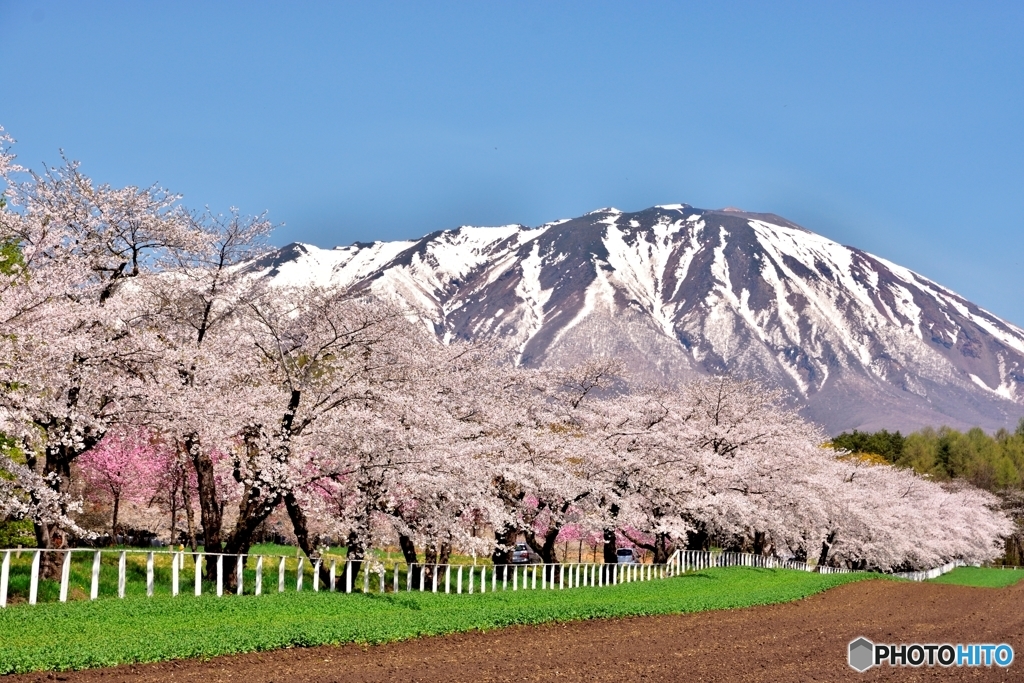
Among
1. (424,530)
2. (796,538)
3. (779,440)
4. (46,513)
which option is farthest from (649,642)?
(796,538)

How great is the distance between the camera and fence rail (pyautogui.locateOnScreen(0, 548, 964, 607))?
72.7ft

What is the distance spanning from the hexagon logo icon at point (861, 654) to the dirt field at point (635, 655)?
22 centimetres

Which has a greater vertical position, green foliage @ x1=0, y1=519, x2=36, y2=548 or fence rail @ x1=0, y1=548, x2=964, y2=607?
green foliage @ x1=0, y1=519, x2=36, y2=548

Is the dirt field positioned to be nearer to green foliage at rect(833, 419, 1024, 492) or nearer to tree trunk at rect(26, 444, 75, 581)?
tree trunk at rect(26, 444, 75, 581)

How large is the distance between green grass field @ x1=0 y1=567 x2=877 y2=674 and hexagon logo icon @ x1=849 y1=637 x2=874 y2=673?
5.95 m

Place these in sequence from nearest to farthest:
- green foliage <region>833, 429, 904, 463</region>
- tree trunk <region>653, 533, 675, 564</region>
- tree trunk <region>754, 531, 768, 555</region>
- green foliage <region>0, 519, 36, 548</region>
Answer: green foliage <region>0, 519, 36, 548</region>, tree trunk <region>653, 533, 675, 564</region>, tree trunk <region>754, 531, 768, 555</region>, green foliage <region>833, 429, 904, 463</region>

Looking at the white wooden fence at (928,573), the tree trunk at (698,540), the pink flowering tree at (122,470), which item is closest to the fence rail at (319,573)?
the tree trunk at (698,540)

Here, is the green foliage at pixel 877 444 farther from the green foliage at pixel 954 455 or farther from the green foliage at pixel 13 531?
the green foliage at pixel 13 531

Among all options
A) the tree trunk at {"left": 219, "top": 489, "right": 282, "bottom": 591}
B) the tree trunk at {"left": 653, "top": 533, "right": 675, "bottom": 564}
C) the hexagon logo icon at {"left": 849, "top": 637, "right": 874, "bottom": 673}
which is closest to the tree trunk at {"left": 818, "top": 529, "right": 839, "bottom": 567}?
the tree trunk at {"left": 653, "top": 533, "right": 675, "bottom": 564}

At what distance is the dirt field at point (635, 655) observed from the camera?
15.3m

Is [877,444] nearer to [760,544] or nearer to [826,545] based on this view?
[826,545]

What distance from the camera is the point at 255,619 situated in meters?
19.6

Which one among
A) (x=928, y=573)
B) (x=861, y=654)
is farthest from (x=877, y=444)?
(x=861, y=654)

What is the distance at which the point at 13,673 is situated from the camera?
45.5ft
